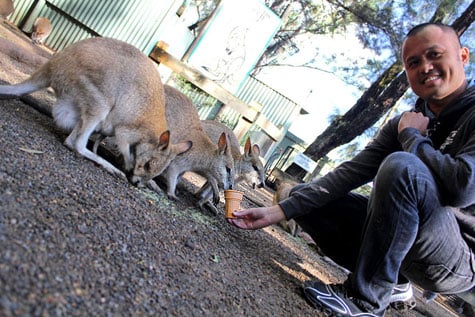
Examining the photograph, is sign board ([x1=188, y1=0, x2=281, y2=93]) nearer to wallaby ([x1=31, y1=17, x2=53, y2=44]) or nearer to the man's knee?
wallaby ([x1=31, y1=17, x2=53, y2=44])

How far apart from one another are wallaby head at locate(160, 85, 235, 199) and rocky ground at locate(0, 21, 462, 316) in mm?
459

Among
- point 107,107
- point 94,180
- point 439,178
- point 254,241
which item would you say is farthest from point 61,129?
point 439,178

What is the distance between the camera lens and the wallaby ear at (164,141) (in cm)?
256

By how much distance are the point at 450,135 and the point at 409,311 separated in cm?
171

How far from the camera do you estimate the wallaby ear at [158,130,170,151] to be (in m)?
2.56

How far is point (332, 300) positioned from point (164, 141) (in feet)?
4.52

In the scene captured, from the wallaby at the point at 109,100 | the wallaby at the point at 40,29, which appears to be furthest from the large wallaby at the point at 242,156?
the wallaby at the point at 40,29

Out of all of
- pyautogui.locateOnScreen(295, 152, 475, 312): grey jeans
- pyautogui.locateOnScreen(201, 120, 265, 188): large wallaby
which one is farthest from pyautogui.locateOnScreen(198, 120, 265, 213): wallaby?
pyautogui.locateOnScreen(295, 152, 475, 312): grey jeans

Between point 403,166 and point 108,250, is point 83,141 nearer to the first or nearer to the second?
point 108,250

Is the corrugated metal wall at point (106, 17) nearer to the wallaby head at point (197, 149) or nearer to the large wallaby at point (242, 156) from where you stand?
the large wallaby at point (242, 156)

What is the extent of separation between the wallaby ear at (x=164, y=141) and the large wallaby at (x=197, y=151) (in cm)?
38

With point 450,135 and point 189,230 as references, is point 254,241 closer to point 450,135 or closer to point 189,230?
point 189,230

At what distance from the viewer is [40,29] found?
272 inches

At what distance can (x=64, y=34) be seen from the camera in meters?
7.40
